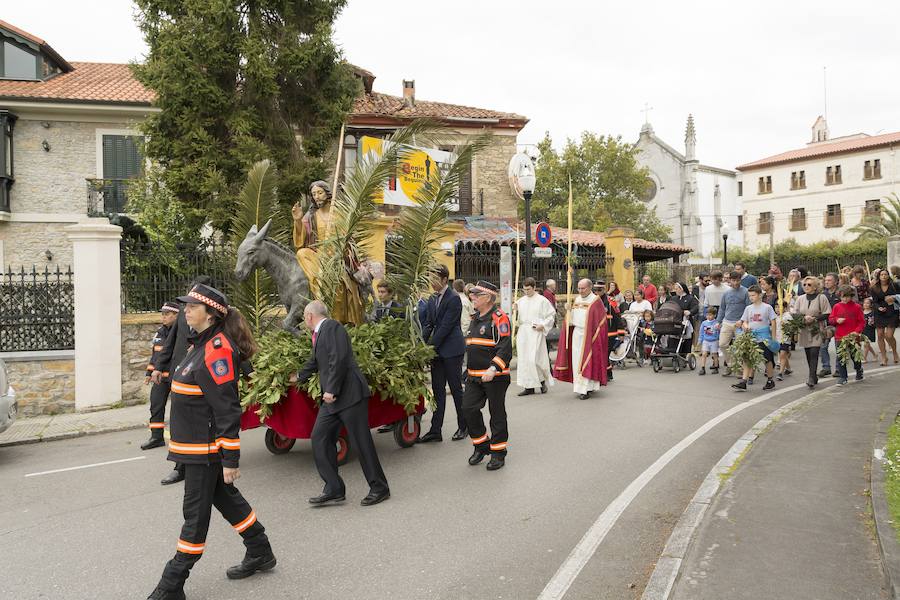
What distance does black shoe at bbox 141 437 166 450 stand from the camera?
338 inches

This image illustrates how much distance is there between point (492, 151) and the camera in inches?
1081

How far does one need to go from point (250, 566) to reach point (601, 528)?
2.53 metres

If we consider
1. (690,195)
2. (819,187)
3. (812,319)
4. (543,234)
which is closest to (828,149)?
(819,187)

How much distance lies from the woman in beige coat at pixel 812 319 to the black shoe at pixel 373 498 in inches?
339

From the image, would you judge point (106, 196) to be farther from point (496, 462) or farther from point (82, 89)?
point (496, 462)

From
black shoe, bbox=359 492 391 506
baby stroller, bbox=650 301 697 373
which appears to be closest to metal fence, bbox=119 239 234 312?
black shoe, bbox=359 492 391 506

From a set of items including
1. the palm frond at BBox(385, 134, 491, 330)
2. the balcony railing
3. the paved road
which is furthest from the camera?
the balcony railing

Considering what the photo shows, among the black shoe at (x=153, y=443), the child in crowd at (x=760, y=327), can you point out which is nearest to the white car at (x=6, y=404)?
the black shoe at (x=153, y=443)

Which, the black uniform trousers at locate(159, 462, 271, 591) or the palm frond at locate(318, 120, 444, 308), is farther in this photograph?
the palm frond at locate(318, 120, 444, 308)

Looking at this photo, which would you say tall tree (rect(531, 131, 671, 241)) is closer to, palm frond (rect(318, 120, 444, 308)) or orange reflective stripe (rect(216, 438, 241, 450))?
palm frond (rect(318, 120, 444, 308))

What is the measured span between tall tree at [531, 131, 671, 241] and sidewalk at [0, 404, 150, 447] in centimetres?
3024

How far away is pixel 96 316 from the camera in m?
11.6

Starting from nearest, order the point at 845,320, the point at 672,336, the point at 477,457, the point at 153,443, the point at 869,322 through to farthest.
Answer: the point at 477,457 → the point at 153,443 → the point at 845,320 → the point at 672,336 → the point at 869,322

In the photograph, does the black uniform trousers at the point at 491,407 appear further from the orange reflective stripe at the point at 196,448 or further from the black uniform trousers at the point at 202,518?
the orange reflective stripe at the point at 196,448
